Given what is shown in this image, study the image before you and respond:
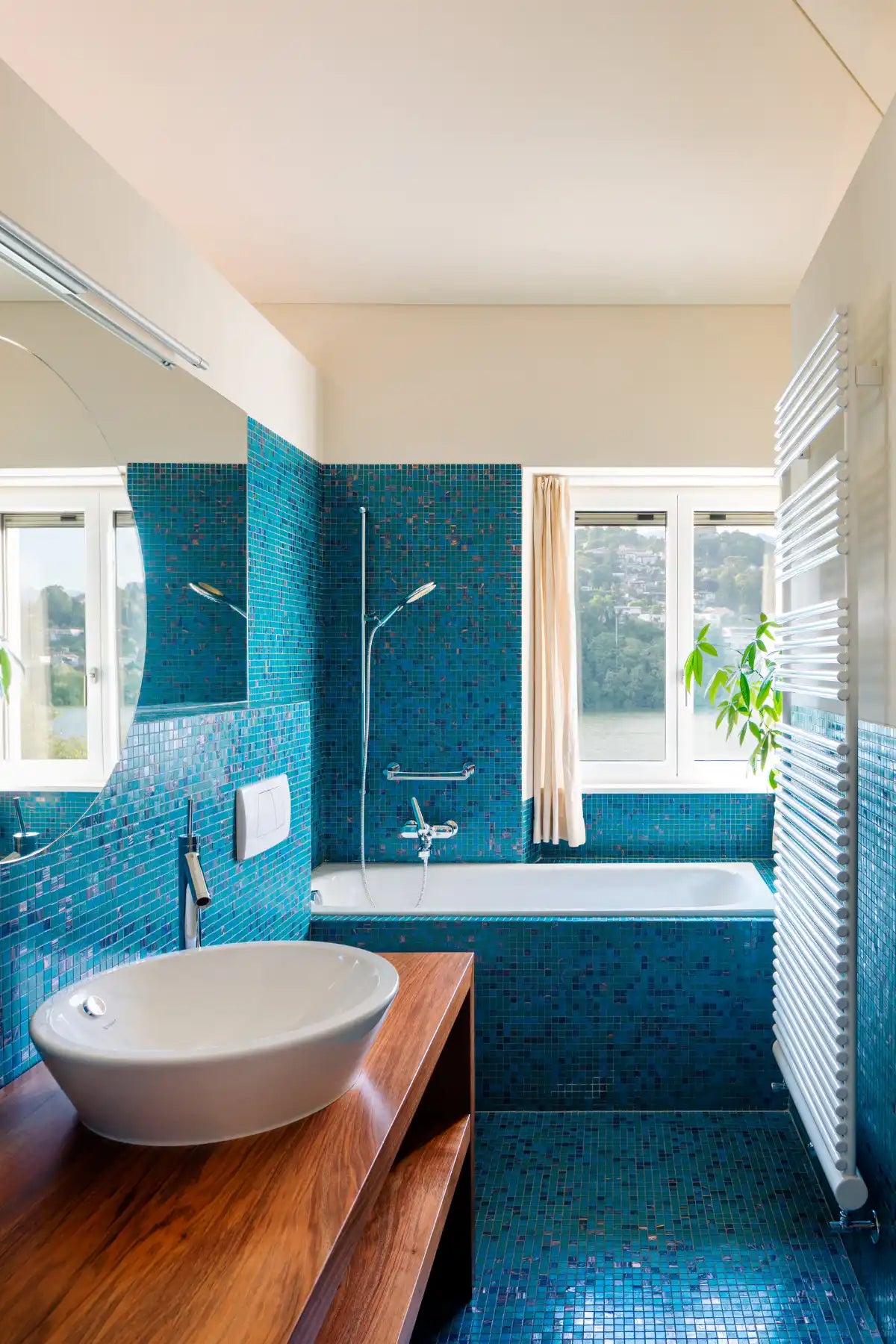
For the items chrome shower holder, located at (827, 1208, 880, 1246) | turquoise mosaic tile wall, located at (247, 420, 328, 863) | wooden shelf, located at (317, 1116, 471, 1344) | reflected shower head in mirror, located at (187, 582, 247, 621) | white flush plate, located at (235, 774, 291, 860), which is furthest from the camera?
turquoise mosaic tile wall, located at (247, 420, 328, 863)

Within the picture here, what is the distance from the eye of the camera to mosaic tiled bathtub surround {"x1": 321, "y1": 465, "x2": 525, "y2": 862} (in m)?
3.79

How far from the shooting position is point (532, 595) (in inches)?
157

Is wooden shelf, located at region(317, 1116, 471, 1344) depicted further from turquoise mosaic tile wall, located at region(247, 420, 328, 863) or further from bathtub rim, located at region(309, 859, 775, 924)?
turquoise mosaic tile wall, located at region(247, 420, 328, 863)

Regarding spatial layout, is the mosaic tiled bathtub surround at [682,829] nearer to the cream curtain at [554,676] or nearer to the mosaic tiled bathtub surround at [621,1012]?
the cream curtain at [554,676]

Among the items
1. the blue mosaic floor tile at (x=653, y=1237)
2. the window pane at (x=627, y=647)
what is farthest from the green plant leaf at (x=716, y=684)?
the blue mosaic floor tile at (x=653, y=1237)

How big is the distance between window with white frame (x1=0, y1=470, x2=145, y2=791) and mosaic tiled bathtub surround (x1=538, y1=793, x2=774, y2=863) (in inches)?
98.0

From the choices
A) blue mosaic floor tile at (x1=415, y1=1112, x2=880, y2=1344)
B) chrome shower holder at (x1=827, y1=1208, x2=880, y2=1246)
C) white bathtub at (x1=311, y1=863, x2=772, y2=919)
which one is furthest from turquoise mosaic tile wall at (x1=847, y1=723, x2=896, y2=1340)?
white bathtub at (x1=311, y1=863, x2=772, y2=919)

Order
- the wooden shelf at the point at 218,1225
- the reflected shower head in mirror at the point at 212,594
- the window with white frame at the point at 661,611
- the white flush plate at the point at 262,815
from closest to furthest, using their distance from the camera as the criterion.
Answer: the wooden shelf at the point at 218,1225, the reflected shower head in mirror at the point at 212,594, the white flush plate at the point at 262,815, the window with white frame at the point at 661,611

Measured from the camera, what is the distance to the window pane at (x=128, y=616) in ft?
6.13

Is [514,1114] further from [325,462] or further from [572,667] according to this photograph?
[325,462]

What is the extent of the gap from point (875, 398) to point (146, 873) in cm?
179

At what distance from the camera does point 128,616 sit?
1.91 meters

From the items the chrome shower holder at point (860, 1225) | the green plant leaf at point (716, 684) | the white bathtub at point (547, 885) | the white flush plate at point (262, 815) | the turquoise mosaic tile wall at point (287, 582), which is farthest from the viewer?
the green plant leaf at point (716, 684)

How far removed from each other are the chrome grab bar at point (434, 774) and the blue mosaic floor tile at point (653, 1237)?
1.22m
